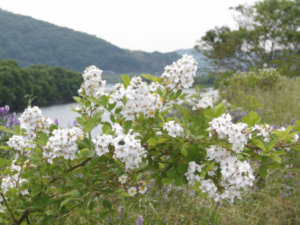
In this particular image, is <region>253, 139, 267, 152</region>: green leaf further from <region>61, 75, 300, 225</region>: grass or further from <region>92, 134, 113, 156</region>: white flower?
<region>61, 75, 300, 225</region>: grass

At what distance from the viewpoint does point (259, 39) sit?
25766 millimetres

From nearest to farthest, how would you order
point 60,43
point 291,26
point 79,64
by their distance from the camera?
1. point 291,26
2. point 79,64
3. point 60,43

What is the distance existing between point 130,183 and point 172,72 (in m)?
0.80

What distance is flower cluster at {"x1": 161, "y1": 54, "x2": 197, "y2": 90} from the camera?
186 cm

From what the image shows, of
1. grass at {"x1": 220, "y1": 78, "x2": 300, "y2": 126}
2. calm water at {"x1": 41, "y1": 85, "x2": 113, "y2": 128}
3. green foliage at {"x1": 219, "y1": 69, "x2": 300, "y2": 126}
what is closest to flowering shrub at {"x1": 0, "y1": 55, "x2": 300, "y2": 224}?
calm water at {"x1": 41, "y1": 85, "x2": 113, "y2": 128}

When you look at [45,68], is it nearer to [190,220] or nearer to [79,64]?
[79,64]

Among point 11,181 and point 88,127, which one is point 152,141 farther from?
point 11,181

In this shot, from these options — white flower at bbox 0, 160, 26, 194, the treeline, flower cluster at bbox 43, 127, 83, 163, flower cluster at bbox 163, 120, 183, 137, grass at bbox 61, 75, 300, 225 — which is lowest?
the treeline

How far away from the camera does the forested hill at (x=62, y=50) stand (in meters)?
55.6

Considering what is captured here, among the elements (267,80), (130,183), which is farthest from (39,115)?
(267,80)

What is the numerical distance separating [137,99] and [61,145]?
47cm

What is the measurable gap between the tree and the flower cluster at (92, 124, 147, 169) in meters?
23.9

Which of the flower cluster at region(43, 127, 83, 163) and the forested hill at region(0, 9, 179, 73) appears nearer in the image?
the flower cluster at region(43, 127, 83, 163)

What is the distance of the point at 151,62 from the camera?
5766cm
